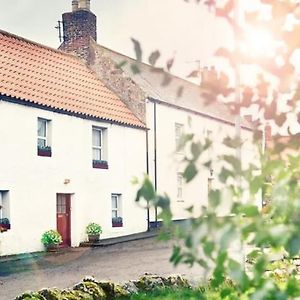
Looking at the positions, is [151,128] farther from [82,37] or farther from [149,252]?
[149,252]

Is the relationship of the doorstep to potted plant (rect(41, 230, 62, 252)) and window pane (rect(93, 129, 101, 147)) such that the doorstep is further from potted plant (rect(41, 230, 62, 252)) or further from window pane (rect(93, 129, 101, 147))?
window pane (rect(93, 129, 101, 147))

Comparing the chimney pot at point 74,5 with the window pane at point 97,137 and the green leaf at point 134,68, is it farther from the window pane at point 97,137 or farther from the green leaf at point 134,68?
the green leaf at point 134,68

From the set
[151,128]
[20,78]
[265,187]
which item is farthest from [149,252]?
[265,187]

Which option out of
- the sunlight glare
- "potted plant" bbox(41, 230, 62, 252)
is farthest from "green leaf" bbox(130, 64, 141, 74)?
"potted plant" bbox(41, 230, 62, 252)

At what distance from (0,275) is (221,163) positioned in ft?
50.4

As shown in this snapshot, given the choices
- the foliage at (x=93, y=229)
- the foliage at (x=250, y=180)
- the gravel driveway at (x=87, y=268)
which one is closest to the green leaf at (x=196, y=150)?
the foliage at (x=250, y=180)

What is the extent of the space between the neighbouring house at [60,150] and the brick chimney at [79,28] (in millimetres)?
1357

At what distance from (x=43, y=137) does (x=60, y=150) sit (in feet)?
3.28

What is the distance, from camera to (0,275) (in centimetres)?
1670

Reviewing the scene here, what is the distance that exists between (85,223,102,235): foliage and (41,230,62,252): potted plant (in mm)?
2822

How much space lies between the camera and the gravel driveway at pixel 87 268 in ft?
48.9

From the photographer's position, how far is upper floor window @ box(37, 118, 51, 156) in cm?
2378

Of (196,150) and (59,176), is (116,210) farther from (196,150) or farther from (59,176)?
(196,150)

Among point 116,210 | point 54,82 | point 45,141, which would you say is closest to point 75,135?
point 45,141
